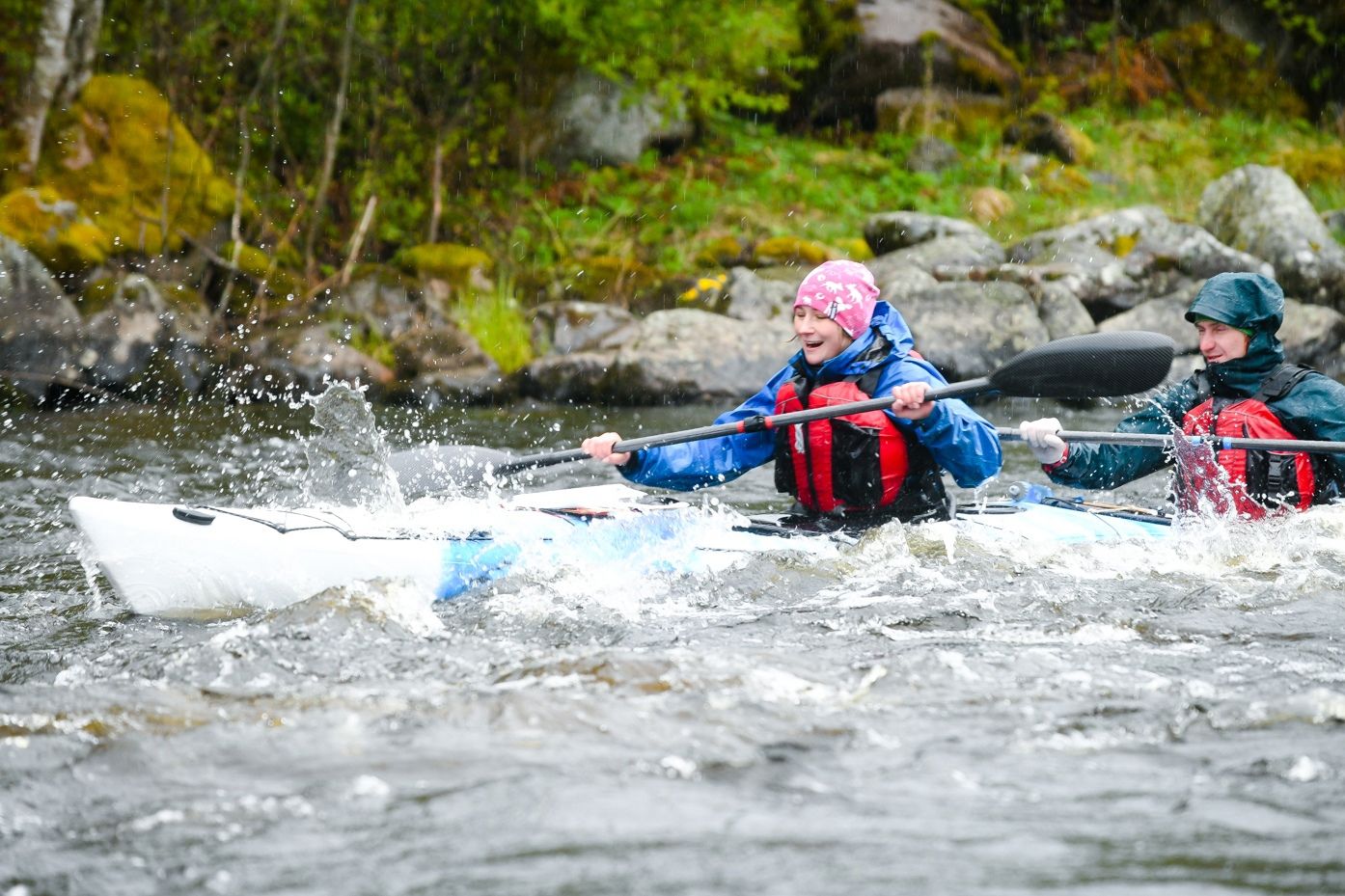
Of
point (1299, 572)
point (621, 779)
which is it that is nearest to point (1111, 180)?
point (1299, 572)

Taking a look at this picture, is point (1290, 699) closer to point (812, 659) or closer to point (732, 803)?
point (812, 659)

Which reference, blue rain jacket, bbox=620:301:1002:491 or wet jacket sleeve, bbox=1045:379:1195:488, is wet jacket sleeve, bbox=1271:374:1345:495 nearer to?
wet jacket sleeve, bbox=1045:379:1195:488

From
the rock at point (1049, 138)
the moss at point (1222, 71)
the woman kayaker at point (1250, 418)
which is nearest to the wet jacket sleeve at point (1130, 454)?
the woman kayaker at point (1250, 418)

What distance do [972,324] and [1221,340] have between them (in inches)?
217

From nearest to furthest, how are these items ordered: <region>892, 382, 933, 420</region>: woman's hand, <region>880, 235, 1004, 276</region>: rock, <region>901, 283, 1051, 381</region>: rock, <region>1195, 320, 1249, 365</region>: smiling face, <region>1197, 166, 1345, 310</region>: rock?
<region>892, 382, 933, 420</region>: woman's hand → <region>1195, 320, 1249, 365</region>: smiling face → <region>901, 283, 1051, 381</region>: rock → <region>880, 235, 1004, 276</region>: rock → <region>1197, 166, 1345, 310</region>: rock

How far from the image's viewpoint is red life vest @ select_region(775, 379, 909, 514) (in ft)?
15.1

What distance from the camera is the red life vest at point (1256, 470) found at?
4.82 metres

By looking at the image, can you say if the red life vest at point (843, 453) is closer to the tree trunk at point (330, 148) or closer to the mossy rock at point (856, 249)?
the mossy rock at point (856, 249)

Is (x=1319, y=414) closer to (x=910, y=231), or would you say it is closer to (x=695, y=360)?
(x=695, y=360)

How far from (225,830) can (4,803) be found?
18.5 inches

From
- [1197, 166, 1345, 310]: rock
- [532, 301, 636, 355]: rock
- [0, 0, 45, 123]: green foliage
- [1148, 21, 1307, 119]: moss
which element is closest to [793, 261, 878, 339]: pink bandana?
[532, 301, 636, 355]: rock

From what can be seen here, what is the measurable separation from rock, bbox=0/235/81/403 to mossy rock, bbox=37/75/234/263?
1041 millimetres

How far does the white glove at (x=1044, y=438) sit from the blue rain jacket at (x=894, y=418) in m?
0.17

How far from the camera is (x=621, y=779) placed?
2.74 metres
